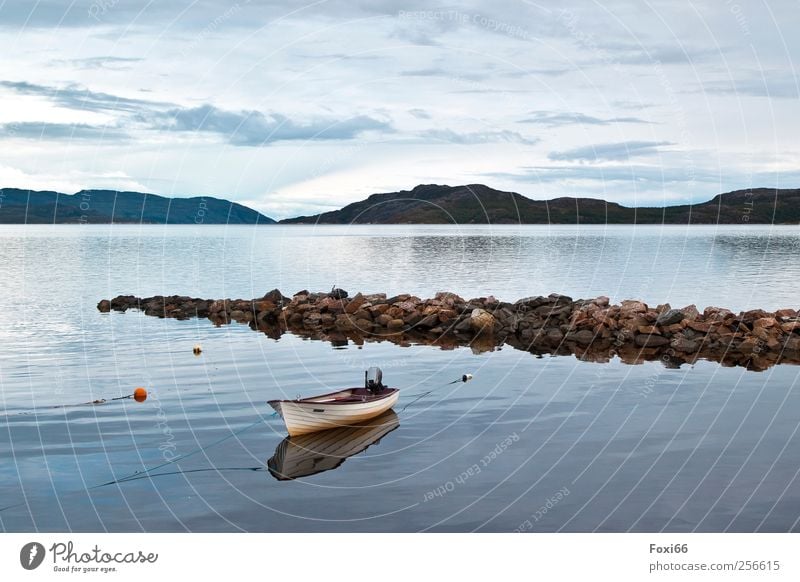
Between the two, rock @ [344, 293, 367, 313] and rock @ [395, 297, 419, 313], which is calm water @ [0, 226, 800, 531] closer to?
rock @ [344, 293, 367, 313]

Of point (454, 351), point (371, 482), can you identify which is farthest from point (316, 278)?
point (371, 482)

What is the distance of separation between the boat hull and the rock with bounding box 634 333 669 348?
20696mm

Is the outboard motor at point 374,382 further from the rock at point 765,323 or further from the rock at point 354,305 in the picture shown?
the rock at point 354,305

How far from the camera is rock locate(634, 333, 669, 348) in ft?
171

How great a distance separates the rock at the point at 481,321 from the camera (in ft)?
193

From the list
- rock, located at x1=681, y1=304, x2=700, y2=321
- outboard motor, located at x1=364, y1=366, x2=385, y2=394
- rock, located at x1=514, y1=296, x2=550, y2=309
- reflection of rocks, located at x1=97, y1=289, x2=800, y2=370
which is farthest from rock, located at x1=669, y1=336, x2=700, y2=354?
outboard motor, located at x1=364, y1=366, x2=385, y2=394

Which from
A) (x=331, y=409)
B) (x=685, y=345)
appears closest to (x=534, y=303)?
(x=685, y=345)

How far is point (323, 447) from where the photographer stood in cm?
3152

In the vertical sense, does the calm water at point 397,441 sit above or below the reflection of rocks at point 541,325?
below

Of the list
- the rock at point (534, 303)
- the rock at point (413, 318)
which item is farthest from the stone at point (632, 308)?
the rock at point (413, 318)

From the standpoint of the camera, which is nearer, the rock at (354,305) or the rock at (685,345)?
the rock at (685,345)

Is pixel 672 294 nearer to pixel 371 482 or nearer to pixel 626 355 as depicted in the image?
pixel 626 355
